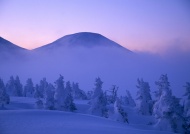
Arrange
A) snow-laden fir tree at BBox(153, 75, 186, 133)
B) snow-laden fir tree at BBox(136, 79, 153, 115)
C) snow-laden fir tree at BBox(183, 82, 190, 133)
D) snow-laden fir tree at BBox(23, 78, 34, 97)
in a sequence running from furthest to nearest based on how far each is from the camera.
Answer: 1. snow-laden fir tree at BBox(23, 78, 34, 97)
2. snow-laden fir tree at BBox(136, 79, 153, 115)
3. snow-laden fir tree at BBox(183, 82, 190, 133)
4. snow-laden fir tree at BBox(153, 75, 186, 133)

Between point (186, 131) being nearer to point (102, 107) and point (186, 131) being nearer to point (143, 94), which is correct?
point (102, 107)

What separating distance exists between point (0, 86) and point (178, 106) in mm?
42623

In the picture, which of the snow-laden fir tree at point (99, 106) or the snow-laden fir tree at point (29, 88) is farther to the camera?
the snow-laden fir tree at point (29, 88)

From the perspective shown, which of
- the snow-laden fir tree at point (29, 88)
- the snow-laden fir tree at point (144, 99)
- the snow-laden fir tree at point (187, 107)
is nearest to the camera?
the snow-laden fir tree at point (187, 107)

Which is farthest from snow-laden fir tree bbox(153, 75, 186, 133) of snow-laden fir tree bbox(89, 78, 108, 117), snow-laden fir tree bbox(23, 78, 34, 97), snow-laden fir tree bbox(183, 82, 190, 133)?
snow-laden fir tree bbox(23, 78, 34, 97)

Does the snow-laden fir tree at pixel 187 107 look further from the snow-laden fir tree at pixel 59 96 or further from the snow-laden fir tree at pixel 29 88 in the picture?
the snow-laden fir tree at pixel 29 88

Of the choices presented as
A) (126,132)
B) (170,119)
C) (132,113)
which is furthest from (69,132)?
(132,113)

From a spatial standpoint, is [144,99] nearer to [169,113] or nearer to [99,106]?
[99,106]

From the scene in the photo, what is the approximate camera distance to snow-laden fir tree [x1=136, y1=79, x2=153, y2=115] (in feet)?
209

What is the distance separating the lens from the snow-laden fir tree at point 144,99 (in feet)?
209

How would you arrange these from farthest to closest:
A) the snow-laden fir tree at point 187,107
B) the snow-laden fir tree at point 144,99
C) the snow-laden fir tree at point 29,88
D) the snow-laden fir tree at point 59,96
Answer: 1. the snow-laden fir tree at point 29,88
2. the snow-laden fir tree at point 144,99
3. the snow-laden fir tree at point 59,96
4. the snow-laden fir tree at point 187,107

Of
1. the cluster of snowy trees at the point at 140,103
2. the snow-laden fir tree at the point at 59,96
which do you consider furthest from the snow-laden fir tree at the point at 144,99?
the snow-laden fir tree at the point at 59,96

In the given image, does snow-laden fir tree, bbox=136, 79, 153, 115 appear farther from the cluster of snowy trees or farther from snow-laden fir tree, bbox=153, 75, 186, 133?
snow-laden fir tree, bbox=153, 75, 186, 133

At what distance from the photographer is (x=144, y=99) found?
2499 inches
